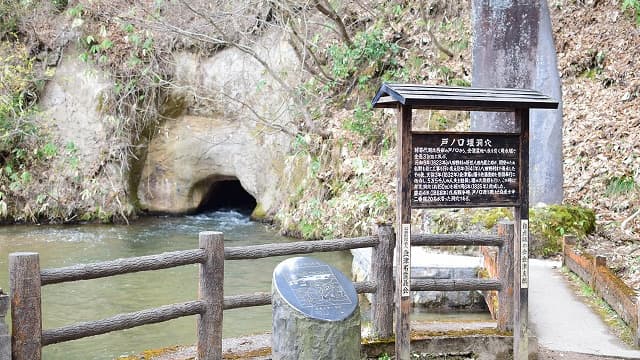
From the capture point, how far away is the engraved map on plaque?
504cm

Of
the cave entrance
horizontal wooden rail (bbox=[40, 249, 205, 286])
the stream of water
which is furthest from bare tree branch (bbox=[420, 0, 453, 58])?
horizontal wooden rail (bbox=[40, 249, 205, 286])

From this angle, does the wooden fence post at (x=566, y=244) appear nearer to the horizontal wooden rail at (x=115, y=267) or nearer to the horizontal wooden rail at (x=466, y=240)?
the horizontal wooden rail at (x=466, y=240)

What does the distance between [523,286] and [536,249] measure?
13.0 ft

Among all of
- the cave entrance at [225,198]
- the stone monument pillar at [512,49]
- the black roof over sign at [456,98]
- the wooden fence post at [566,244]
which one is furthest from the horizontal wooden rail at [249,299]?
the cave entrance at [225,198]

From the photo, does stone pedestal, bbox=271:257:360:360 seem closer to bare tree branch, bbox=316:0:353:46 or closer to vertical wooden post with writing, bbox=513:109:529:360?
vertical wooden post with writing, bbox=513:109:529:360

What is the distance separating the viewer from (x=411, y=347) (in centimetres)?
546

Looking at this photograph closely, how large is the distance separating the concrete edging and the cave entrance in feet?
37.9

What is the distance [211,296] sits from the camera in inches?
192

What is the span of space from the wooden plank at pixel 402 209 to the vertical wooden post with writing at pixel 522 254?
897 millimetres

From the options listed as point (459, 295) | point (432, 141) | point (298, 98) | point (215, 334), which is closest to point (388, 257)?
point (432, 141)

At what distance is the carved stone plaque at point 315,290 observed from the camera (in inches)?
165

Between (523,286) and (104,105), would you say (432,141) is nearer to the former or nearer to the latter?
(523,286)

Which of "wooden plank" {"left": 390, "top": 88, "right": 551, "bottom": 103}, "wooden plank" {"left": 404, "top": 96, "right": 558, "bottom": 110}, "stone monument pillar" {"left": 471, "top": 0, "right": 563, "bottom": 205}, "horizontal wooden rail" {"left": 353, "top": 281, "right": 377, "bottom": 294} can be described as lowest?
"horizontal wooden rail" {"left": 353, "top": 281, "right": 377, "bottom": 294}

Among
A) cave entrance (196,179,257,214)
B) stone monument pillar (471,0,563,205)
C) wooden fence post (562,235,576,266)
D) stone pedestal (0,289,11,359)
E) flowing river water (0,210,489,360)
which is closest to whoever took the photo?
stone pedestal (0,289,11,359)
